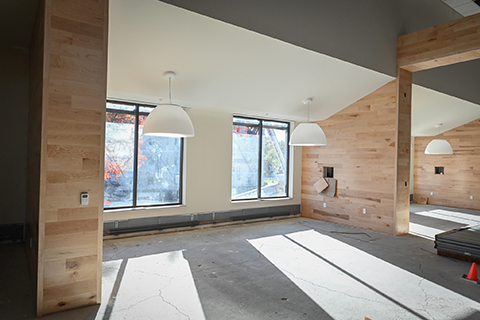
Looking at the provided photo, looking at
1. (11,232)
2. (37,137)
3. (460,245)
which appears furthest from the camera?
(11,232)

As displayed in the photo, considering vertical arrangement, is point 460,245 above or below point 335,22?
below

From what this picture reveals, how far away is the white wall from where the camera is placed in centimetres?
657

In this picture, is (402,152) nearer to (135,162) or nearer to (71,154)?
(135,162)

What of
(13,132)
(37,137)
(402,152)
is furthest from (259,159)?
(37,137)

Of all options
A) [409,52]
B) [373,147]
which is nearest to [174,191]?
[373,147]

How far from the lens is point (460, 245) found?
15.4 ft

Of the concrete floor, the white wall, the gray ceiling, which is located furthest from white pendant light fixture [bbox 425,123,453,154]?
the white wall

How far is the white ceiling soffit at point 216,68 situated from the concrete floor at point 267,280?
2769 mm

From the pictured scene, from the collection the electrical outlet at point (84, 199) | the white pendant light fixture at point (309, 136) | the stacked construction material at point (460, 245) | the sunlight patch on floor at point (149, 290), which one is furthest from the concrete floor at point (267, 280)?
the white pendant light fixture at point (309, 136)

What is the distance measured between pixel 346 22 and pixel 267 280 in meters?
4.38

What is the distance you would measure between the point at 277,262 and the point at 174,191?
9.71 ft

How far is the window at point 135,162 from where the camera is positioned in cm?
588

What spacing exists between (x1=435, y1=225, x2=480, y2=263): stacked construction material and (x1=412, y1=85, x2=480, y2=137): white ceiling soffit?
11.7 feet

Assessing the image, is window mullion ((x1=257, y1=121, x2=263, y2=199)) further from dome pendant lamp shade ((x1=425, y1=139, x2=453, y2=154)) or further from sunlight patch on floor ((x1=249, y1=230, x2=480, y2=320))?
dome pendant lamp shade ((x1=425, y1=139, x2=453, y2=154))
